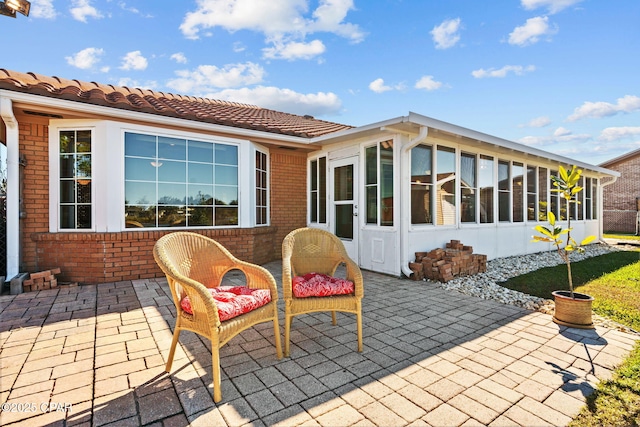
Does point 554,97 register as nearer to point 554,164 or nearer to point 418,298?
point 554,164

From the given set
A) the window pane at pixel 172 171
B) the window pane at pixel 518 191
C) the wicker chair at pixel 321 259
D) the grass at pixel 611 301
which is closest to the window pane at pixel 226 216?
the window pane at pixel 172 171

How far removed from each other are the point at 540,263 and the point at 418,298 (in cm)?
464

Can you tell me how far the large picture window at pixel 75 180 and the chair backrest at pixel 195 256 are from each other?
3347 mm

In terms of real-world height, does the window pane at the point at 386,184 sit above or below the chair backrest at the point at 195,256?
above

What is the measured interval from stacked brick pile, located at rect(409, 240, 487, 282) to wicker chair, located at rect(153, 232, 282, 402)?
3.45 meters

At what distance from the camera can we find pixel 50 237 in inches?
185

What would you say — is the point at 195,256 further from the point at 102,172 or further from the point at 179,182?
the point at 102,172

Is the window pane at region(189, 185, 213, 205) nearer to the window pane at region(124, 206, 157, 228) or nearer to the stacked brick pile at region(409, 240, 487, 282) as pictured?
the window pane at region(124, 206, 157, 228)

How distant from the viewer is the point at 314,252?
10.8 feet

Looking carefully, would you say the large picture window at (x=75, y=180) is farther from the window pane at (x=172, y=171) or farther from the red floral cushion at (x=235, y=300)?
the red floral cushion at (x=235, y=300)

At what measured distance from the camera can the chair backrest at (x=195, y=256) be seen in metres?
2.38

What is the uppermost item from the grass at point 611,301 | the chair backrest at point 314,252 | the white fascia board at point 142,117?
the white fascia board at point 142,117

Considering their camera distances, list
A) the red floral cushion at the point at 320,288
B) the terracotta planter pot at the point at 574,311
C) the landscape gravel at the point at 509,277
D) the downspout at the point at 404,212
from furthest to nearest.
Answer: the downspout at the point at 404,212 < the landscape gravel at the point at 509,277 < the terracotta planter pot at the point at 574,311 < the red floral cushion at the point at 320,288

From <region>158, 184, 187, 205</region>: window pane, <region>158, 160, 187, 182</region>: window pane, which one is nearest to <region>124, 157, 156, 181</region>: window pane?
<region>158, 160, 187, 182</region>: window pane
